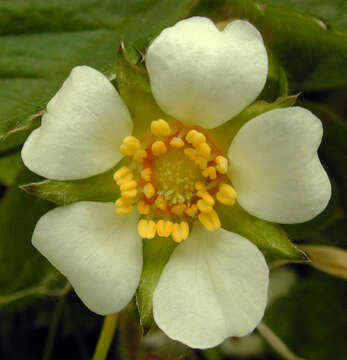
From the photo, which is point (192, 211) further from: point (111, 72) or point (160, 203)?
point (111, 72)

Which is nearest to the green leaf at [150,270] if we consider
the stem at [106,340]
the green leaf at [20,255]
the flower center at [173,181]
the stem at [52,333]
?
the flower center at [173,181]

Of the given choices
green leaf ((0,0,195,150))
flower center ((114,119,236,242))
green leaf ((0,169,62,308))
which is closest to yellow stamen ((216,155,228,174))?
flower center ((114,119,236,242))

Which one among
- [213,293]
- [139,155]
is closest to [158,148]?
[139,155]

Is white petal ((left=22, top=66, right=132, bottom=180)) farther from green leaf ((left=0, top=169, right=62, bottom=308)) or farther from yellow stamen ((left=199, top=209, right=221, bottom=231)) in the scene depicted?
green leaf ((left=0, top=169, right=62, bottom=308))

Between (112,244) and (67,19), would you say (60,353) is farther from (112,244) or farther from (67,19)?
(67,19)

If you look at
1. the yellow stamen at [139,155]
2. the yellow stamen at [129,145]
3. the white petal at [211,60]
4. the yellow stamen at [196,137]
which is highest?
the white petal at [211,60]

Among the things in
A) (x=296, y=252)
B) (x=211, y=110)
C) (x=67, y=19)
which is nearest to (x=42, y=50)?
(x=67, y=19)

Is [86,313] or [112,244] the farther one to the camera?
[86,313]

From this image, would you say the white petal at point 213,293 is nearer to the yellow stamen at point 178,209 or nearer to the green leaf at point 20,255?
the yellow stamen at point 178,209
